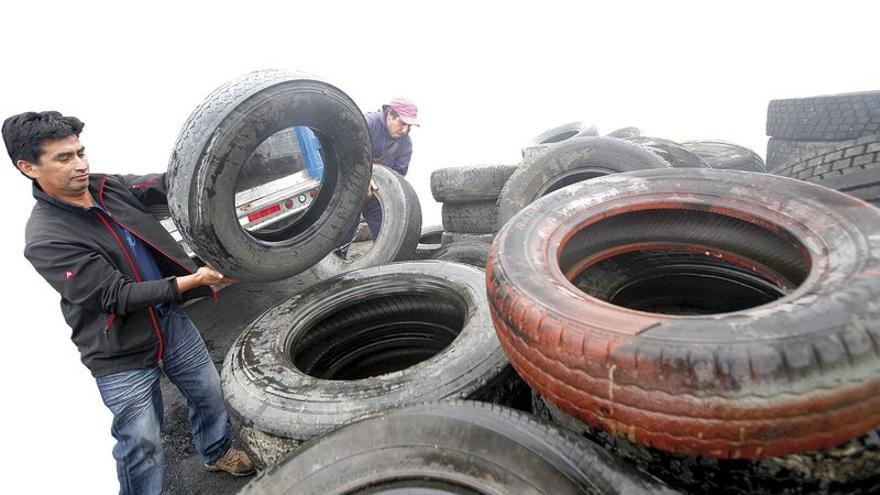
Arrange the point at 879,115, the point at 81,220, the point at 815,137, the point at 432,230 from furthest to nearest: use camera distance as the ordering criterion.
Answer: the point at 432,230
the point at 815,137
the point at 879,115
the point at 81,220

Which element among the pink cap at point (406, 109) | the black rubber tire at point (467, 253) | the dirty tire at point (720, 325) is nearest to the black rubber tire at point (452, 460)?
the dirty tire at point (720, 325)

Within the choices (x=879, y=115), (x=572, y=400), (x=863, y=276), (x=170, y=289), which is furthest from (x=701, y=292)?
(x=879, y=115)

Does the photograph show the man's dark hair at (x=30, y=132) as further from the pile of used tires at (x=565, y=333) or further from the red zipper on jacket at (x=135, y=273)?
the pile of used tires at (x=565, y=333)

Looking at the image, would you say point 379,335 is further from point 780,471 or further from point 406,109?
point 406,109

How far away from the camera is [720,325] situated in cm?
118

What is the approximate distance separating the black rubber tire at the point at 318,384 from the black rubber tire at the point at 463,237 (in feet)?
6.35

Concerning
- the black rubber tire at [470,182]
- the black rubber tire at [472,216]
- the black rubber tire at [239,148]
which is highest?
the black rubber tire at [239,148]

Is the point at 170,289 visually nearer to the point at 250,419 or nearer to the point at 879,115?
the point at 250,419

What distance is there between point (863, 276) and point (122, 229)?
118 inches

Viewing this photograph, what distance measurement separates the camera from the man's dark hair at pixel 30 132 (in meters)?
1.98

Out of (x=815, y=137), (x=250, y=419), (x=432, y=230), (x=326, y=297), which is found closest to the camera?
(x=250, y=419)

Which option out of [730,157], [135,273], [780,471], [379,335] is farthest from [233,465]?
[730,157]

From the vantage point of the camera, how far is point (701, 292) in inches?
82.4

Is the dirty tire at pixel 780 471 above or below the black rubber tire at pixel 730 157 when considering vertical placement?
below
